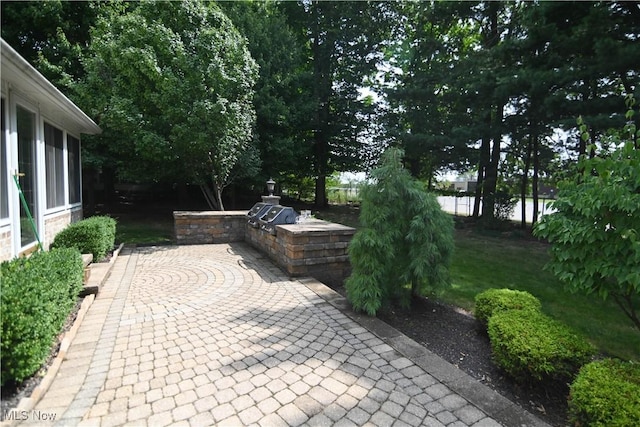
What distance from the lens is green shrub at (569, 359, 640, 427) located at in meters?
1.70

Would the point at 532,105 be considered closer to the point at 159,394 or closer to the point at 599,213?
the point at 599,213

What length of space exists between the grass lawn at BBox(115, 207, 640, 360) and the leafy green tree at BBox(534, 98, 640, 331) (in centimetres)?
149

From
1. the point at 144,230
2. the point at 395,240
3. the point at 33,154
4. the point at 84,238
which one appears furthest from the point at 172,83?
the point at 395,240

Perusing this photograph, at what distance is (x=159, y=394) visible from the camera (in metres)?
2.21

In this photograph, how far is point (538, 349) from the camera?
234 cm

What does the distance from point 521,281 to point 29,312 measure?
21.8 ft

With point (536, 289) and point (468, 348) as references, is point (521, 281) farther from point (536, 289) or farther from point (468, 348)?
point (468, 348)

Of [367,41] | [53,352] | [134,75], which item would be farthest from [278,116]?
[53,352]

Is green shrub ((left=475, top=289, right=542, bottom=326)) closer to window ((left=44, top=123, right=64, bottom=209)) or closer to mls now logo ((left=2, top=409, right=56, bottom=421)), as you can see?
mls now logo ((left=2, top=409, right=56, bottom=421))

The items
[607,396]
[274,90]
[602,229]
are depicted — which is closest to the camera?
[607,396]

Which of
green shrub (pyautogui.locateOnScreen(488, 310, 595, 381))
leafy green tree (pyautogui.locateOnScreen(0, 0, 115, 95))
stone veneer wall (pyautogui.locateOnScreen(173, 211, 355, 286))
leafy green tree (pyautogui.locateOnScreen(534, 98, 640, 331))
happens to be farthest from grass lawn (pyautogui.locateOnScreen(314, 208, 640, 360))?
leafy green tree (pyautogui.locateOnScreen(0, 0, 115, 95))

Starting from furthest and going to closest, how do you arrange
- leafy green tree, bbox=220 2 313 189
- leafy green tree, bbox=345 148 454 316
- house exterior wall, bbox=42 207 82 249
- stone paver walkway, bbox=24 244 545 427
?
leafy green tree, bbox=220 2 313 189 < house exterior wall, bbox=42 207 82 249 < leafy green tree, bbox=345 148 454 316 < stone paver walkway, bbox=24 244 545 427

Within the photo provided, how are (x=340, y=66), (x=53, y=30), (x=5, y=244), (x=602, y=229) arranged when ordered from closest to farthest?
1. (x=602, y=229)
2. (x=5, y=244)
3. (x=53, y=30)
4. (x=340, y=66)

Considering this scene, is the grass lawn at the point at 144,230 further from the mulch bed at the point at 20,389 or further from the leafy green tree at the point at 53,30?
the mulch bed at the point at 20,389
